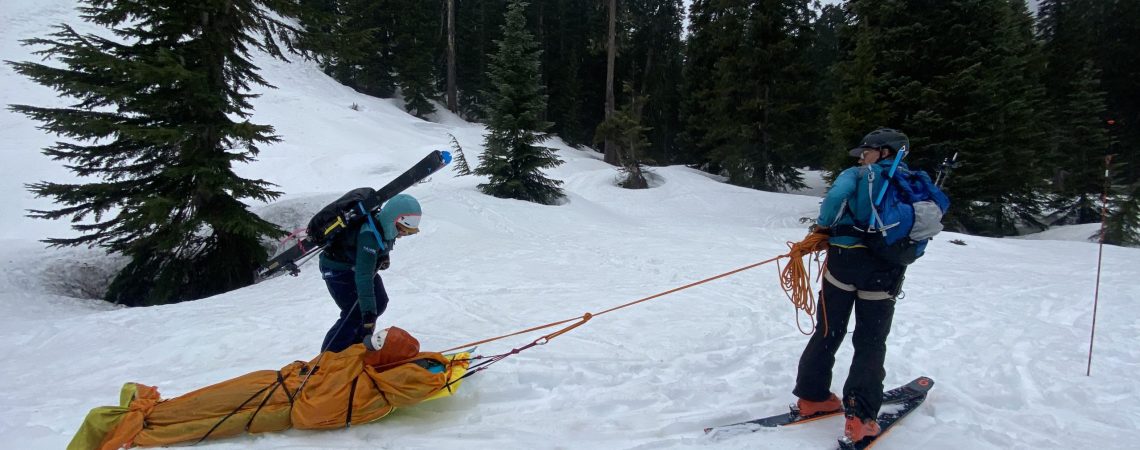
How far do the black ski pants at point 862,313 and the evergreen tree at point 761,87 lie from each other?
770 inches

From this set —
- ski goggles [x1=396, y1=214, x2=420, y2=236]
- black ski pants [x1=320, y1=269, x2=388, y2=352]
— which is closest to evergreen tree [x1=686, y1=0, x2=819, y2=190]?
ski goggles [x1=396, y1=214, x2=420, y2=236]

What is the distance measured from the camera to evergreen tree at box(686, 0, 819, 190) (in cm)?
2094

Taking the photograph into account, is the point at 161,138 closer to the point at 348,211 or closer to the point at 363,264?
the point at 348,211

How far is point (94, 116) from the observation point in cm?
786

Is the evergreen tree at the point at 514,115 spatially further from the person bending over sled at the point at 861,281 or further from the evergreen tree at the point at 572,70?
the evergreen tree at the point at 572,70

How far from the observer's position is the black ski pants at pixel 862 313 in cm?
317

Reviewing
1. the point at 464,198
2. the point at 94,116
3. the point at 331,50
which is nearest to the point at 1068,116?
the point at 464,198

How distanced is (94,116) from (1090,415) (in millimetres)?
12018

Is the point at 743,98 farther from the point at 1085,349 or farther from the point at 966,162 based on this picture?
the point at 1085,349

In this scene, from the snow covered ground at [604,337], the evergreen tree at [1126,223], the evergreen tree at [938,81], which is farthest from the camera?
the evergreen tree at [1126,223]

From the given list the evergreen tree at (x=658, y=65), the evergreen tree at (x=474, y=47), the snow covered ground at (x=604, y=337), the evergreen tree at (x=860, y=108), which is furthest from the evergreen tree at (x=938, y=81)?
the evergreen tree at (x=474, y=47)

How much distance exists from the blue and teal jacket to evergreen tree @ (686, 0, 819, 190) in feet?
63.9

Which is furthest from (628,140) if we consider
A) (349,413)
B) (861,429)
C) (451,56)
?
(349,413)

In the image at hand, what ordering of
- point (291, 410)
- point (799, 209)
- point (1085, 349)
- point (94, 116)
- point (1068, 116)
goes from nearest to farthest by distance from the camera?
point (291, 410) < point (1085, 349) < point (94, 116) < point (799, 209) < point (1068, 116)
